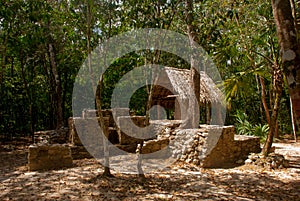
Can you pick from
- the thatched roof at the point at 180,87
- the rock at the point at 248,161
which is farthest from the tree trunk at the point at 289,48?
the thatched roof at the point at 180,87

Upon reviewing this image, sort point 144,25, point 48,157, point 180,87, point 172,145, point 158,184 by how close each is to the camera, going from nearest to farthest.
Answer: point 158,184, point 144,25, point 48,157, point 172,145, point 180,87

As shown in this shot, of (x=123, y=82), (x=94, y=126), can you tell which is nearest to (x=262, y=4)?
(x=94, y=126)

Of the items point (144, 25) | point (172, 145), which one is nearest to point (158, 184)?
point (172, 145)

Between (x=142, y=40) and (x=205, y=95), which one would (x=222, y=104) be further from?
(x=142, y=40)

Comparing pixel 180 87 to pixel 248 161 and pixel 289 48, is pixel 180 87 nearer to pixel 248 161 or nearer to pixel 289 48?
pixel 248 161

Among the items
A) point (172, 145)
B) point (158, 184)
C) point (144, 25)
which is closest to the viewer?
point (158, 184)

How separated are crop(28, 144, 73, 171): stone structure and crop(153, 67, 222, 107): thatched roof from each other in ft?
19.5

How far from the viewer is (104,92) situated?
715 inches

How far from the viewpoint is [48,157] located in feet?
22.1

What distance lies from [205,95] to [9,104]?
10583 mm

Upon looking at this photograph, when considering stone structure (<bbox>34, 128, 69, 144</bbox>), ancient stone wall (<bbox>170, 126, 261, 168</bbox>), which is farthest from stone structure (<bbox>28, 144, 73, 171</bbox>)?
stone structure (<bbox>34, 128, 69, 144</bbox>)

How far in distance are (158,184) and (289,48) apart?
13.5ft

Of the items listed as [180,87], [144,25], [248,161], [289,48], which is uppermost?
[144,25]

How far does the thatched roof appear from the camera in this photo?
1159 centimetres
